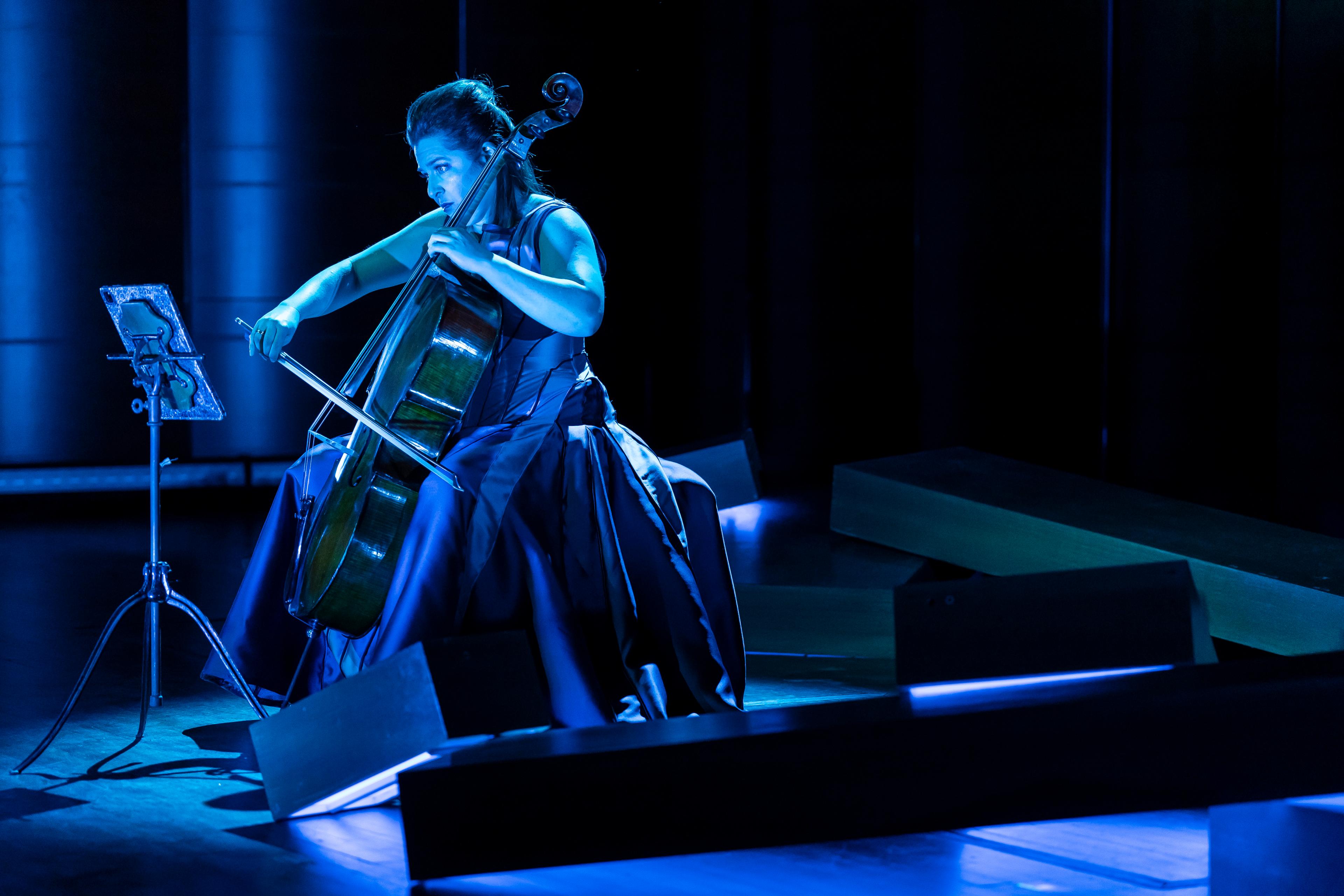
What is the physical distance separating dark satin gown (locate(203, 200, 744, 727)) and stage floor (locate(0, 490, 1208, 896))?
24 centimetres

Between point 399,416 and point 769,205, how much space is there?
143 inches

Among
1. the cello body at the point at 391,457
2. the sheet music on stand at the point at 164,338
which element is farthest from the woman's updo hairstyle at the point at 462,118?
the sheet music on stand at the point at 164,338

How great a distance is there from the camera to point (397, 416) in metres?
2.39

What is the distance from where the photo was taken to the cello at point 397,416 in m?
2.34

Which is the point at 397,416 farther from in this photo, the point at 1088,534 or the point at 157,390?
the point at 1088,534

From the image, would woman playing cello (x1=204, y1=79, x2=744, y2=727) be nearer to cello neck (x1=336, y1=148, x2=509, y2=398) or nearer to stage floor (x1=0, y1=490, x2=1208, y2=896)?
cello neck (x1=336, y1=148, x2=509, y2=398)

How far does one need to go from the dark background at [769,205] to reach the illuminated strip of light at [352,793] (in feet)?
11.8

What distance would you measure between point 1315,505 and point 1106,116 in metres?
1.56

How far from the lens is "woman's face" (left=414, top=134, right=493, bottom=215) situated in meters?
2.51

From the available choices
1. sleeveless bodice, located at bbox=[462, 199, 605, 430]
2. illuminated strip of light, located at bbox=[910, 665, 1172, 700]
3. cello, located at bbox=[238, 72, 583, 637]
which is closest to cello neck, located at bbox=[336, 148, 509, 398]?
cello, located at bbox=[238, 72, 583, 637]

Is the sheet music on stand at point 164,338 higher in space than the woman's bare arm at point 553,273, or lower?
lower

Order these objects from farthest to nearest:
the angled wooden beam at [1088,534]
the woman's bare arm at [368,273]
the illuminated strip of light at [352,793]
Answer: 1. the angled wooden beam at [1088,534]
2. the woman's bare arm at [368,273]
3. the illuminated strip of light at [352,793]

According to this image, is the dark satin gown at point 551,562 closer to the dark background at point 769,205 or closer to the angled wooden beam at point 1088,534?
the angled wooden beam at point 1088,534

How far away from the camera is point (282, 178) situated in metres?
5.89
